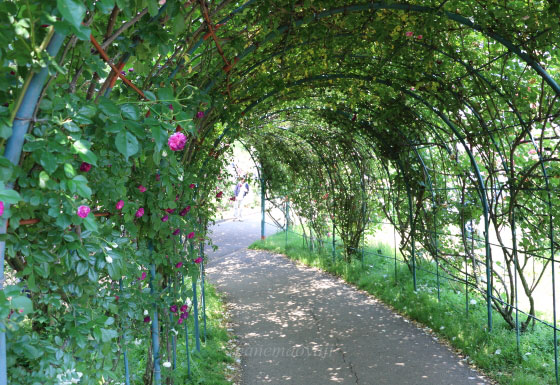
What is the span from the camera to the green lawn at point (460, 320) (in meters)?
3.49

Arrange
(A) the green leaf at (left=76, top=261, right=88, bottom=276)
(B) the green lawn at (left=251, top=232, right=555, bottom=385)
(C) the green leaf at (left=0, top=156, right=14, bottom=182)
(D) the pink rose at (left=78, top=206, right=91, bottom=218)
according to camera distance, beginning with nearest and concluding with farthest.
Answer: (C) the green leaf at (left=0, top=156, right=14, bottom=182), (D) the pink rose at (left=78, top=206, right=91, bottom=218), (A) the green leaf at (left=76, top=261, right=88, bottom=276), (B) the green lawn at (left=251, top=232, right=555, bottom=385)

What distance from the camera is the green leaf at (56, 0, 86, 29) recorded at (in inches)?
28.1

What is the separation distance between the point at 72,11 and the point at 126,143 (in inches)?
13.9

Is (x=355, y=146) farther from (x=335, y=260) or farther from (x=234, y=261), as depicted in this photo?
(x=234, y=261)

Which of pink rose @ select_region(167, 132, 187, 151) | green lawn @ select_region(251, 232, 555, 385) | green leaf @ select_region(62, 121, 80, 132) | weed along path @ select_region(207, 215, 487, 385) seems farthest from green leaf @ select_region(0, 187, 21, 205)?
green lawn @ select_region(251, 232, 555, 385)

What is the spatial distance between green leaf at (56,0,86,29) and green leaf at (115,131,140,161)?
330mm

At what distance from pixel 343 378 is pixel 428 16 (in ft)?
8.79

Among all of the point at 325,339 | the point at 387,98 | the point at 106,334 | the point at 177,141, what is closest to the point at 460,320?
the point at 325,339

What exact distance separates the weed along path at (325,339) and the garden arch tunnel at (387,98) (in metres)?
0.81

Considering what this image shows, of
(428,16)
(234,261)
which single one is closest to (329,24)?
(428,16)

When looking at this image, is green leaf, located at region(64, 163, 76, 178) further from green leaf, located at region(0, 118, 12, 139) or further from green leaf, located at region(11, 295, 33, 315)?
green leaf, located at region(11, 295, 33, 315)

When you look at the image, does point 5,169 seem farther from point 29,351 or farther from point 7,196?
point 29,351

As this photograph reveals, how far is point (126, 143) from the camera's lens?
103cm

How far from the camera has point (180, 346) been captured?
3.81m
